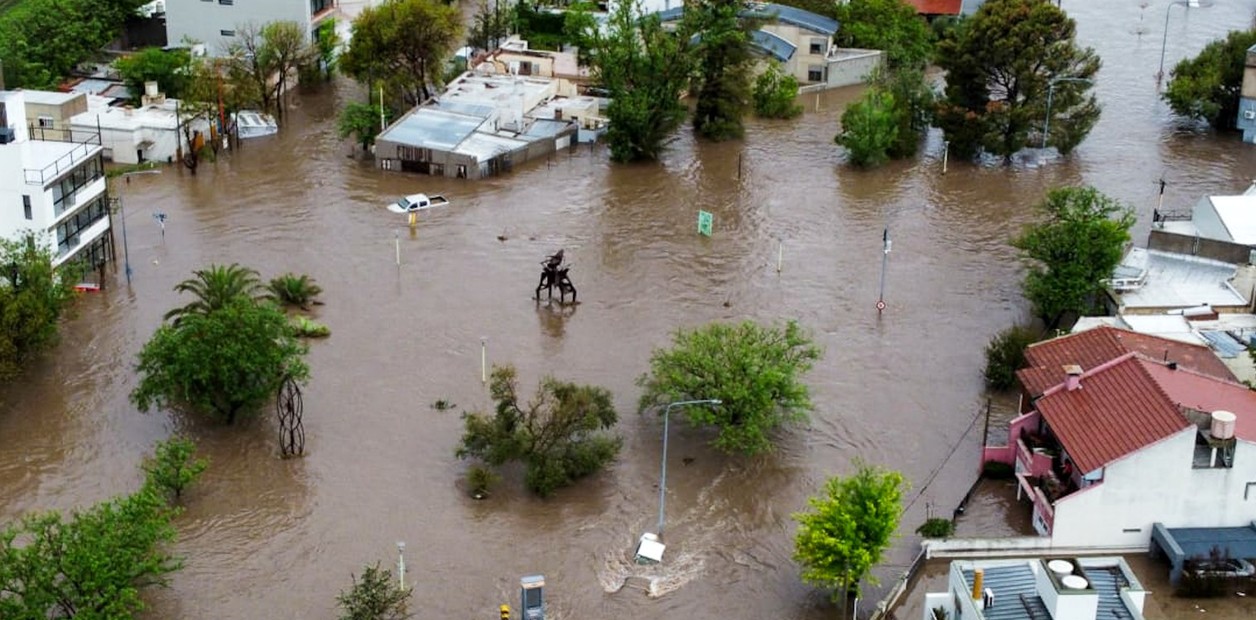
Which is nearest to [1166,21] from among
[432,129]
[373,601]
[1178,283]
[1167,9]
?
[1167,9]

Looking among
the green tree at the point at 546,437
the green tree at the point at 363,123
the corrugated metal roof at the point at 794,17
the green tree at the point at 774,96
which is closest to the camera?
the green tree at the point at 546,437

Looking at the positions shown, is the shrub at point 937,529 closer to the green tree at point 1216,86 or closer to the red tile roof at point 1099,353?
the red tile roof at point 1099,353

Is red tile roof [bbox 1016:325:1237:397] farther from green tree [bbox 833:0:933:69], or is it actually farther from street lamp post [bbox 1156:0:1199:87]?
street lamp post [bbox 1156:0:1199:87]

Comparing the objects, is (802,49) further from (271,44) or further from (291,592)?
(291,592)

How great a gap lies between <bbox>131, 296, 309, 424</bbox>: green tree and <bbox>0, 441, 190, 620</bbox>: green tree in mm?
7631

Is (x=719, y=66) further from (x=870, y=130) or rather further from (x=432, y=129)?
(x=432, y=129)

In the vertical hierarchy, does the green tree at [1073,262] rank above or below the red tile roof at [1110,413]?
above

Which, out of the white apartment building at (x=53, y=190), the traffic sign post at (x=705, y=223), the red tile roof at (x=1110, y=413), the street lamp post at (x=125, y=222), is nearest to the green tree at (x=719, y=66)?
the traffic sign post at (x=705, y=223)

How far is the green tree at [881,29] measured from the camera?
83.2 m

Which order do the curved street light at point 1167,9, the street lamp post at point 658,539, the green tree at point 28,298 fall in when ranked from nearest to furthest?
the street lamp post at point 658,539, the green tree at point 28,298, the curved street light at point 1167,9

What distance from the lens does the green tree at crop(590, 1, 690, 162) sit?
68.1 meters

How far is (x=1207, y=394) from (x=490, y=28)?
52024mm

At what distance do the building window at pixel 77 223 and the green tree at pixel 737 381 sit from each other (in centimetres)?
2081

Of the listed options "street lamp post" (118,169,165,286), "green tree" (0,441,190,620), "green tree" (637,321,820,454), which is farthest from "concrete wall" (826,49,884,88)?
"green tree" (0,441,190,620)
